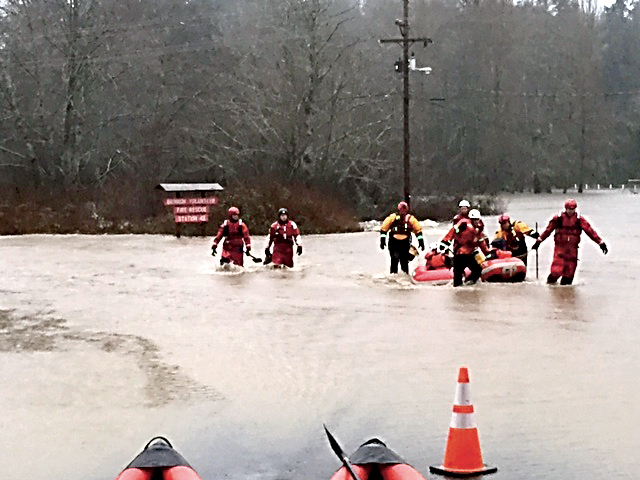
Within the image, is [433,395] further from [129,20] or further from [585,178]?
[585,178]

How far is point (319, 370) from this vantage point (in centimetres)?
1229

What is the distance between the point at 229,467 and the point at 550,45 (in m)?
93.6

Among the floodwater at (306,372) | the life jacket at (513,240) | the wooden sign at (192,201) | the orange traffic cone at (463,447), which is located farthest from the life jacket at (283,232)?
the wooden sign at (192,201)

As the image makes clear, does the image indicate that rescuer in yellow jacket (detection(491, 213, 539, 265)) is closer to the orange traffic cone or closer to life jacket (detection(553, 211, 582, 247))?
Result: life jacket (detection(553, 211, 582, 247))

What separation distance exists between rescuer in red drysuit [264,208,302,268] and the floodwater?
136 cm

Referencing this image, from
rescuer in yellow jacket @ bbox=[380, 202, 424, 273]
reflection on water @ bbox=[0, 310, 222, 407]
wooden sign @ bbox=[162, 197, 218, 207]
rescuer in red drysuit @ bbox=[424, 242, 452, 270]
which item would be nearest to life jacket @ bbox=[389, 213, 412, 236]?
rescuer in yellow jacket @ bbox=[380, 202, 424, 273]

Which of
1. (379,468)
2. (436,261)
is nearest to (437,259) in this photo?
(436,261)

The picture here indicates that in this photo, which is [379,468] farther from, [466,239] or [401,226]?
[401,226]

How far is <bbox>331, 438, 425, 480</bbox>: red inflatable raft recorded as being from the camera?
20.3 ft

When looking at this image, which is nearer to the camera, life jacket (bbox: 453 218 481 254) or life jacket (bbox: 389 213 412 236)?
life jacket (bbox: 453 218 481 254)

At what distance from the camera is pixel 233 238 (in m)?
24.9

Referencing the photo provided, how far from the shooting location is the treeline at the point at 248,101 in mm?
55219

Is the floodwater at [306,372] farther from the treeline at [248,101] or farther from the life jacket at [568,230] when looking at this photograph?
the treeline at [248,101]

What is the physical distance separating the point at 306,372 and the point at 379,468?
233 inches
